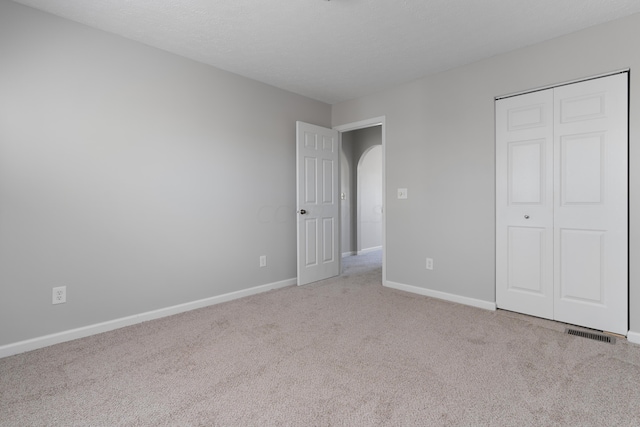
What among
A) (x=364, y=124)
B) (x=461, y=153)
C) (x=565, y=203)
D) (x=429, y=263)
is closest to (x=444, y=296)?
(x=429, y=263)

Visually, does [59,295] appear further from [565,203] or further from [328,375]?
[565,203]

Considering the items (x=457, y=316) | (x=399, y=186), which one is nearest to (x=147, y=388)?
(x=457, y=316)

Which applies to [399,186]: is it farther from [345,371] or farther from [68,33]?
[68,33]

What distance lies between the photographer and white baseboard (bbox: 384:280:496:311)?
10.1 ft

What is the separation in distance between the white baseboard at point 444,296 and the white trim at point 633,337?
935 millimetres

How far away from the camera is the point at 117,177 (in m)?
2.62

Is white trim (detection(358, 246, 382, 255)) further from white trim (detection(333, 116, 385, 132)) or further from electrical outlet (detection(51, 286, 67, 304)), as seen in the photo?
electrical outlet (detection(51, 286, 67, 304))

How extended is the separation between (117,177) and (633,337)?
427cm

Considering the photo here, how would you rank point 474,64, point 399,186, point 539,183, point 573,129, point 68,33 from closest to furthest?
1. point 68,33
2. point 573,129
3. point 539,183
4. point 474,64
5. point 399,186

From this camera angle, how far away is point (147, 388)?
176 cm

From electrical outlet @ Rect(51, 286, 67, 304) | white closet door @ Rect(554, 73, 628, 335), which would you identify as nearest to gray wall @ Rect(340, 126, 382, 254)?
white closet door @ Rect(554, 73, 628, 335)

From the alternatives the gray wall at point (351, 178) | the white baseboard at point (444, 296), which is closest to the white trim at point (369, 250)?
the gray wall at point (351, 178)

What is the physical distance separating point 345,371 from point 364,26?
2557 millimetres

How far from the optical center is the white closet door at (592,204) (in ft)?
7.90
